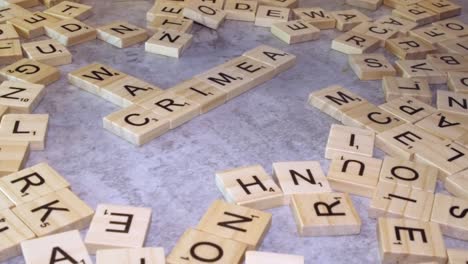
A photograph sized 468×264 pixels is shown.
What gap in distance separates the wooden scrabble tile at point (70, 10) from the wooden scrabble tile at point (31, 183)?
108cm

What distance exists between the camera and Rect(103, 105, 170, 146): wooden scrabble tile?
6.24ft

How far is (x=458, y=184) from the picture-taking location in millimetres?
1780

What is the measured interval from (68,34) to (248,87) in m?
0.75

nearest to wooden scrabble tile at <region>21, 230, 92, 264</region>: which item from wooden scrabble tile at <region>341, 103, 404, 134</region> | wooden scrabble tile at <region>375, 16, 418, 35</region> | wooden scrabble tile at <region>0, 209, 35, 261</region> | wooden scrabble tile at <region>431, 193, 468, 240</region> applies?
wooden scrabble tile at <region>0, 209, 35, 261</region>

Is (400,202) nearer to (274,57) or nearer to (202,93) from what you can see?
(202,93)

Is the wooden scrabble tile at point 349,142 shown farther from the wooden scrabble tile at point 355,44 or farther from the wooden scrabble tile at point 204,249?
the wooden scrabble tile at point 355,44

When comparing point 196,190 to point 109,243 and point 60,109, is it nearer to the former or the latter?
point 109,243

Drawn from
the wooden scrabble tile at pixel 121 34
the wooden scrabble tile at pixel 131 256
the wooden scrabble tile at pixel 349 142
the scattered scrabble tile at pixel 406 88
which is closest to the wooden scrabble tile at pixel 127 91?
the wooden scrabble tile at pixel 121 34

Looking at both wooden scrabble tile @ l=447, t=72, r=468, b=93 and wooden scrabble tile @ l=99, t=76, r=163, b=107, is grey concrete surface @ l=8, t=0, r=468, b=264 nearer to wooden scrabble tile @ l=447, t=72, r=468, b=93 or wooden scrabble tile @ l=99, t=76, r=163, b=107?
wooden scrabble tile @ l=99, t=76, r=163, b=107

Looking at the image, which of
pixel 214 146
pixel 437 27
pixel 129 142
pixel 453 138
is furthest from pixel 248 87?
pixel 437 27

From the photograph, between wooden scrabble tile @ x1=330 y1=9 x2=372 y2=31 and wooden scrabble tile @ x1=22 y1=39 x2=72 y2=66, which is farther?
wooden scrabble tile @ x1=330 y1=9 x2=372 y2=31

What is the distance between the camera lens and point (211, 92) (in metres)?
2.13

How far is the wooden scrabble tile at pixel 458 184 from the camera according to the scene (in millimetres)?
1769

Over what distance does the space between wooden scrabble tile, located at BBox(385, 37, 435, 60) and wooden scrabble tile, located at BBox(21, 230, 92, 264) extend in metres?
1.58
